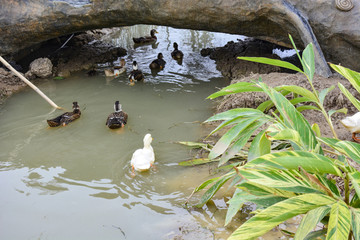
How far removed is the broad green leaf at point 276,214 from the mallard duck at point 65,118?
15.1 ft

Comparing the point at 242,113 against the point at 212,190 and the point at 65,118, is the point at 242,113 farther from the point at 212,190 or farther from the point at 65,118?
the point at 65,118

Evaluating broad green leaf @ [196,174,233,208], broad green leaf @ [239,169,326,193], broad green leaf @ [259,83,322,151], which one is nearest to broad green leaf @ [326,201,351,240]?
broad green leaf @ [239,169,326,193]

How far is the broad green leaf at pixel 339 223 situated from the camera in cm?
177

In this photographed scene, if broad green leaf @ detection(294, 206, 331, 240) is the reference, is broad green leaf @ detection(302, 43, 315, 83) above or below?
above

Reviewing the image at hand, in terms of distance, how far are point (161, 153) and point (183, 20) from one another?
309 cm

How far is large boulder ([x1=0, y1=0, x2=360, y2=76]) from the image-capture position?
20.9 ft

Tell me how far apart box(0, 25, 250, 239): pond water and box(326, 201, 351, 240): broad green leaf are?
1705mm

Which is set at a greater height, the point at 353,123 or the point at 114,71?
the point at 114,71

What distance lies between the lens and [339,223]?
1806mm

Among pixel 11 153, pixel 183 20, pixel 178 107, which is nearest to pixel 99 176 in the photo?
pixel 11 153

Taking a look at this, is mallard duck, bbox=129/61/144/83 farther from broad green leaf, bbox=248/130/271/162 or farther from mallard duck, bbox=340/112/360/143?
broad green leaf, bbox=248/130/271/162

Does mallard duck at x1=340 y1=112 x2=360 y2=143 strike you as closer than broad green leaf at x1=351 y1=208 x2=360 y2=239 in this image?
No

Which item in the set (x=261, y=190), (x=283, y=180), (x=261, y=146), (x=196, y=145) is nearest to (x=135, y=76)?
(x=196, y=145)

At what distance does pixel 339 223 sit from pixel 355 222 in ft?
0.39
